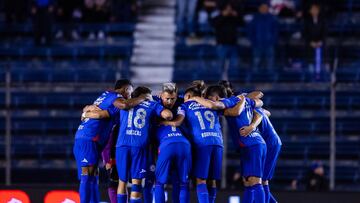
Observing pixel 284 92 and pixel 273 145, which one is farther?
pixel 284 92

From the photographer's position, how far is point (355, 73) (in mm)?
24359

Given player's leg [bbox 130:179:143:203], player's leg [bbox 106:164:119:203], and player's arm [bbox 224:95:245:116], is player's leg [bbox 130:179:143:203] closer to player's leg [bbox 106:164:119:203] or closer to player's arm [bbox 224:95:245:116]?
player's leg [bbox 106:164:119:203]

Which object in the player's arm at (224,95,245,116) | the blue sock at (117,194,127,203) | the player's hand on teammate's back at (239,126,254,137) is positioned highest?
the player's arm at (224,95,245,116)

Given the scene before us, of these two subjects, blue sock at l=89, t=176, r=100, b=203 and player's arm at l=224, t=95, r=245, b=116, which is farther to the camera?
blue sock at l=89, t=176, r=100, b=203

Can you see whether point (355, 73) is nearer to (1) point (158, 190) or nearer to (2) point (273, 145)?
(2) point (273, 145)

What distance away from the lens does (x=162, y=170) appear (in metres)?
17.9

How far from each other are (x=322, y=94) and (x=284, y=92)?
0.69 meters

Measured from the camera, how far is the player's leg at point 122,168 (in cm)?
1806

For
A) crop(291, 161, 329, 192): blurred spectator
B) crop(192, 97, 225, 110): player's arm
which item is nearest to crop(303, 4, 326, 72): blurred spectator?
crop(291, 161, 329, 192): blurred spectator

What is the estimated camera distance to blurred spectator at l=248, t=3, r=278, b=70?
82.5ft

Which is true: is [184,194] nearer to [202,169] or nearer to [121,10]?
[202,169]

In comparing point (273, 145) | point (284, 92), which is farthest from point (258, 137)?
point (284, 92)

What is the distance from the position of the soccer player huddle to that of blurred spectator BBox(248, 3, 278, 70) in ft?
21.3

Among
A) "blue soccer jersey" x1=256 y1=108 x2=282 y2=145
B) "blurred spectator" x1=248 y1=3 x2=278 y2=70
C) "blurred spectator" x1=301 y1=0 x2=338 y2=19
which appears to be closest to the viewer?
"blue soccer jersey" x1=256 y1=108 x2=282 y2=145
